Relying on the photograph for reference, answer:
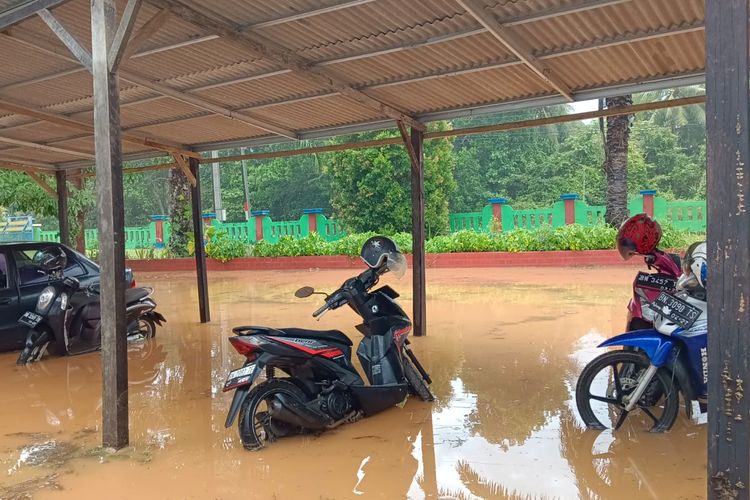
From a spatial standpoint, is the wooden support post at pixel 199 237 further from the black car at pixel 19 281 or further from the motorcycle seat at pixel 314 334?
the motorcycle seat at pixel 314 334

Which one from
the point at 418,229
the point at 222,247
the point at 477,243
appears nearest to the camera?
the point at 418,229

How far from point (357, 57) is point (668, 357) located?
3.31 meters

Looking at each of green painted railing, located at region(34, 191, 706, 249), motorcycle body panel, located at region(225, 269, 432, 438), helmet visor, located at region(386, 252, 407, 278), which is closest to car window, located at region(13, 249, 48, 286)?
motorcycle body panel, located at region(225, 269, 432, 438)

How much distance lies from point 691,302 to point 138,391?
14.4ft

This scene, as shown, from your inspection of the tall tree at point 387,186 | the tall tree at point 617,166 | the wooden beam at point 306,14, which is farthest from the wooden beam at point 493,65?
the tall tree at point 387,186

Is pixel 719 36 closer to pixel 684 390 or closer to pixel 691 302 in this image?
pixel 691 302

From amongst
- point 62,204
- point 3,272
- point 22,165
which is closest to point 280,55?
point 3,272

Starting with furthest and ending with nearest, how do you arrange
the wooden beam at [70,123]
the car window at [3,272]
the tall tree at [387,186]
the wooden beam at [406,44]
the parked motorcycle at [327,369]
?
1. the tall tree at [387,186]
2. the car window at [3,272]
3. the wooden beam at [70,123]
4. the wooden beam at [406,44]
5. the parked motorcycle at [327,369]

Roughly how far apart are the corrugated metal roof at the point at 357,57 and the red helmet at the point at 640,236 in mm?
1426

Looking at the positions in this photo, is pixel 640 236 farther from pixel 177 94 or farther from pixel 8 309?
pixel 8 309

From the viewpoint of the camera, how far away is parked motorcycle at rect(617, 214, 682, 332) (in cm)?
452

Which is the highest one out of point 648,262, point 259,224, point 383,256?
point 259,224

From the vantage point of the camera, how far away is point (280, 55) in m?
5.20

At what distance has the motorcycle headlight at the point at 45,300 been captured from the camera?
651 centimetres
